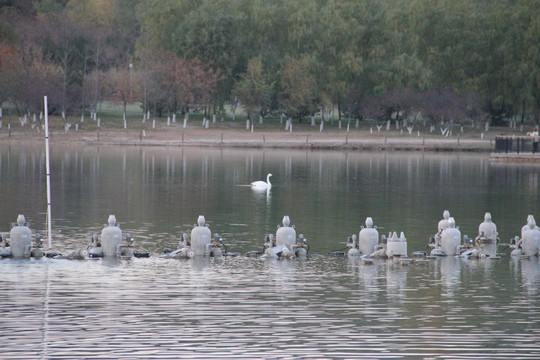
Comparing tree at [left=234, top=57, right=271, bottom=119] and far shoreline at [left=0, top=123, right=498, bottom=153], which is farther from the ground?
tree at [left=234, top=57, right=271, bottom=119]

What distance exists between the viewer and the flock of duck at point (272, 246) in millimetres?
31625

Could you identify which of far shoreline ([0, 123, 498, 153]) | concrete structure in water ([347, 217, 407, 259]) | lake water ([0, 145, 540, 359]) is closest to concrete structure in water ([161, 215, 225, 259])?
lake water ([0, 145, 540, 359])

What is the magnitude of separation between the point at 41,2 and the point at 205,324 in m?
125

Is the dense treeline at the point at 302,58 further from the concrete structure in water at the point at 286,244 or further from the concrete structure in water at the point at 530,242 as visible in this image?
the concrete structure in water at the point at 530,242

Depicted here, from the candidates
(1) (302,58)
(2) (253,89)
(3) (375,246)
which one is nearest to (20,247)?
(3) (375,246)

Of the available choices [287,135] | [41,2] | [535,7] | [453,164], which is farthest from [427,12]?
[41,2]

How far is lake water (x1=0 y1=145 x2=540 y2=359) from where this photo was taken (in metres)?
21.2

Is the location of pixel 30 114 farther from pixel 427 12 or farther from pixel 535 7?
pixel 535 7

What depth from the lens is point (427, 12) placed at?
122812mm

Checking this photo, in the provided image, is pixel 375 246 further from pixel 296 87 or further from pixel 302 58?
pixel 302 58

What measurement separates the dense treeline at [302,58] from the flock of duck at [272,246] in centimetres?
7753

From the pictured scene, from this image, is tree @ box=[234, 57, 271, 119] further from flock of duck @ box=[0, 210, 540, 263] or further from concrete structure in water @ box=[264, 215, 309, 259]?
concrete structure in water @ box=[264, 215, 309, 259]

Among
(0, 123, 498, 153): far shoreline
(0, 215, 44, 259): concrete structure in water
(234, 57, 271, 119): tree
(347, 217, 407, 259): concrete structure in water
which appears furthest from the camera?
(234, 57, 271, 119): tree

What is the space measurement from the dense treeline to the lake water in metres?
56.0
